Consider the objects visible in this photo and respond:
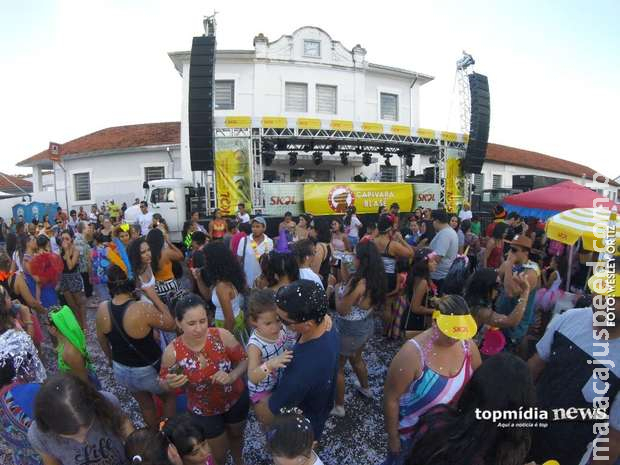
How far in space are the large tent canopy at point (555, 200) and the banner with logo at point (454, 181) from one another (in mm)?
9605

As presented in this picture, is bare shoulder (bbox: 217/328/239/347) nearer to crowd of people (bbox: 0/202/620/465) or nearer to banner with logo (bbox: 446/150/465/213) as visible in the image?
crowd of people (bbox: 0/202/620/465)

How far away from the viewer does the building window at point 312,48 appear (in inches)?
687

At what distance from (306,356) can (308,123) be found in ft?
39.9

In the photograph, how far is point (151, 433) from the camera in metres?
1.45

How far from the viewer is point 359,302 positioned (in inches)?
122

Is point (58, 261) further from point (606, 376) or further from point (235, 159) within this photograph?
point (235, 159)

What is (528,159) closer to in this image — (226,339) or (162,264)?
(162,264)

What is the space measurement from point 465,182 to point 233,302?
15.4 metres

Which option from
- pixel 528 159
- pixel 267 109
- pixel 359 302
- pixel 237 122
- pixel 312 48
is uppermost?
pixel 312 48

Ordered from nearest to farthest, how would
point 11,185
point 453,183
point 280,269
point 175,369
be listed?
1. point 175,369
2. point 280,269
3. point 453,183
4. point 11,185

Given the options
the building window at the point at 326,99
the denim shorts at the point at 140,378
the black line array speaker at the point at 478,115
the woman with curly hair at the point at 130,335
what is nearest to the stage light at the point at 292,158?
the building window at the point at 326,99

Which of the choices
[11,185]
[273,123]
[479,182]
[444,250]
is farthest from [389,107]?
[11,185]

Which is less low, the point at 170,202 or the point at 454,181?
the point at 454,181

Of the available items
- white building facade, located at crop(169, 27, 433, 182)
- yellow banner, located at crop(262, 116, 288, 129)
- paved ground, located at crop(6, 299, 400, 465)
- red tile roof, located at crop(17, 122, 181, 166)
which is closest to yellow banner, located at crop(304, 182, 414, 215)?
yellow banner, located at crop(262, 116, 288, 129)
